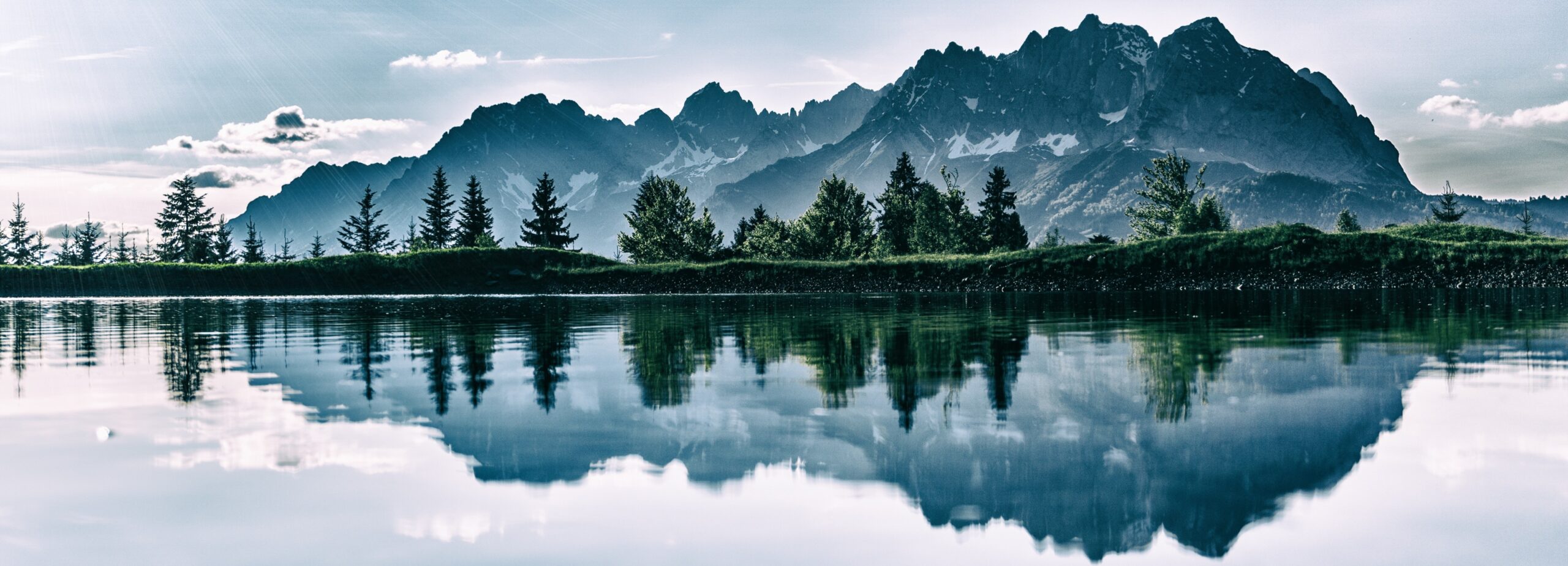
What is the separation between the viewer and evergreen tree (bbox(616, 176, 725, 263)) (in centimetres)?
12238

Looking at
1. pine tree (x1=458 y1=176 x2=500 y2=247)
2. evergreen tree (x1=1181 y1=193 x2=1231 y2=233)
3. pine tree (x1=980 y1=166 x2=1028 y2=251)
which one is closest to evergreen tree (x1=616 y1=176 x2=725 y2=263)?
pine tree (x1=458 y1=176 x2=500 y2=247)

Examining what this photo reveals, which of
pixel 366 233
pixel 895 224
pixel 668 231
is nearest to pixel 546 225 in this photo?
pixel 668 231

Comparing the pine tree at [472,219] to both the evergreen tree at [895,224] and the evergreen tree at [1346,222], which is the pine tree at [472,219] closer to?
the evergreen tree at [895,224]

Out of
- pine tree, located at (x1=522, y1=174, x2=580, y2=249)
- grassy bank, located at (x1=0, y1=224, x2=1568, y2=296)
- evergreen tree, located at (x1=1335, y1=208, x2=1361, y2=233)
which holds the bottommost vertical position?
grassy bank, located at (x1=0, y1=224, x2=1568, y2=296)

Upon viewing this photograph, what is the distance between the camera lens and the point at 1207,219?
370 feet

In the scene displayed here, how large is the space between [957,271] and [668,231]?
48867 millimetres

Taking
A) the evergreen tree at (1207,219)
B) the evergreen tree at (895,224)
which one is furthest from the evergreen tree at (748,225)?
the evergreen tree at (1207,219)

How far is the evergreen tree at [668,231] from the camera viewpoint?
122 m

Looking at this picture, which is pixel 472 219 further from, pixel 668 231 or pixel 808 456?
pixel 808 456

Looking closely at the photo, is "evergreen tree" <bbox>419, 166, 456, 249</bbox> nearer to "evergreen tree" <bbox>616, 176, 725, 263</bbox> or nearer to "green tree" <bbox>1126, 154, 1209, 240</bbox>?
"evergreen tree" <bbox>616, 176, 725, 263</bbox>

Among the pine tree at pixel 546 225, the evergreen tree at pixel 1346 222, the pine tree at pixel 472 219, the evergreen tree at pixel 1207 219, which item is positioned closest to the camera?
the evergreen tree at pixel 1207 219

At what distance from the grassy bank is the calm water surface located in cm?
5613

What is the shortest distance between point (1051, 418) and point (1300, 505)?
4.00 m

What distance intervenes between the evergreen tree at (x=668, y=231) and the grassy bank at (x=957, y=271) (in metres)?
13.4
